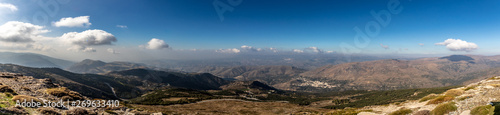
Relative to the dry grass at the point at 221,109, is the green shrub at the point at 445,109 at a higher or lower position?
higher

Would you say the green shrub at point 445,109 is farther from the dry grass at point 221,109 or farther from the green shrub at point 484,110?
the dry grass at point 221,109

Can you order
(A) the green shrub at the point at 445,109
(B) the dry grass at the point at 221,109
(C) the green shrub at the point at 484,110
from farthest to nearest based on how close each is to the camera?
(B) the dry grass at the point at 221,109
(A) the green shrub at the point at 445,109
(C) the green shrub at the point at 484,110

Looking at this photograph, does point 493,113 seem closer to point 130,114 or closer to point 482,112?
point 482,112

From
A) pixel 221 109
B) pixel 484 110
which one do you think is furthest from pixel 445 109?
pixel 221 109

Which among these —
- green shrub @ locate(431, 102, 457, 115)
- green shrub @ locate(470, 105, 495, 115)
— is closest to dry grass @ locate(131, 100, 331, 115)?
green shrub @ locate(431, 102, 457, 115)

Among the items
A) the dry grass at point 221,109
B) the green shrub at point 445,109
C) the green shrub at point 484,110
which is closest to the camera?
the green shrub at point 484,110

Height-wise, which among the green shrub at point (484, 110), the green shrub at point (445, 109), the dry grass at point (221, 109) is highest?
the green shrub at point (484, 110)

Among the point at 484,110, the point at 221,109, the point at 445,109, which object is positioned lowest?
the point at 221,109

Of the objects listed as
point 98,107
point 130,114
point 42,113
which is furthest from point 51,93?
point 42,113

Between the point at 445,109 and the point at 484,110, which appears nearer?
the point at 484,110

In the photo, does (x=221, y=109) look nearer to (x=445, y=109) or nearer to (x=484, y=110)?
(x=445, y=109)

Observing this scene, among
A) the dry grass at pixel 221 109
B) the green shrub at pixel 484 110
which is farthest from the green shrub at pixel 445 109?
the dry grass at pixel 221 109
